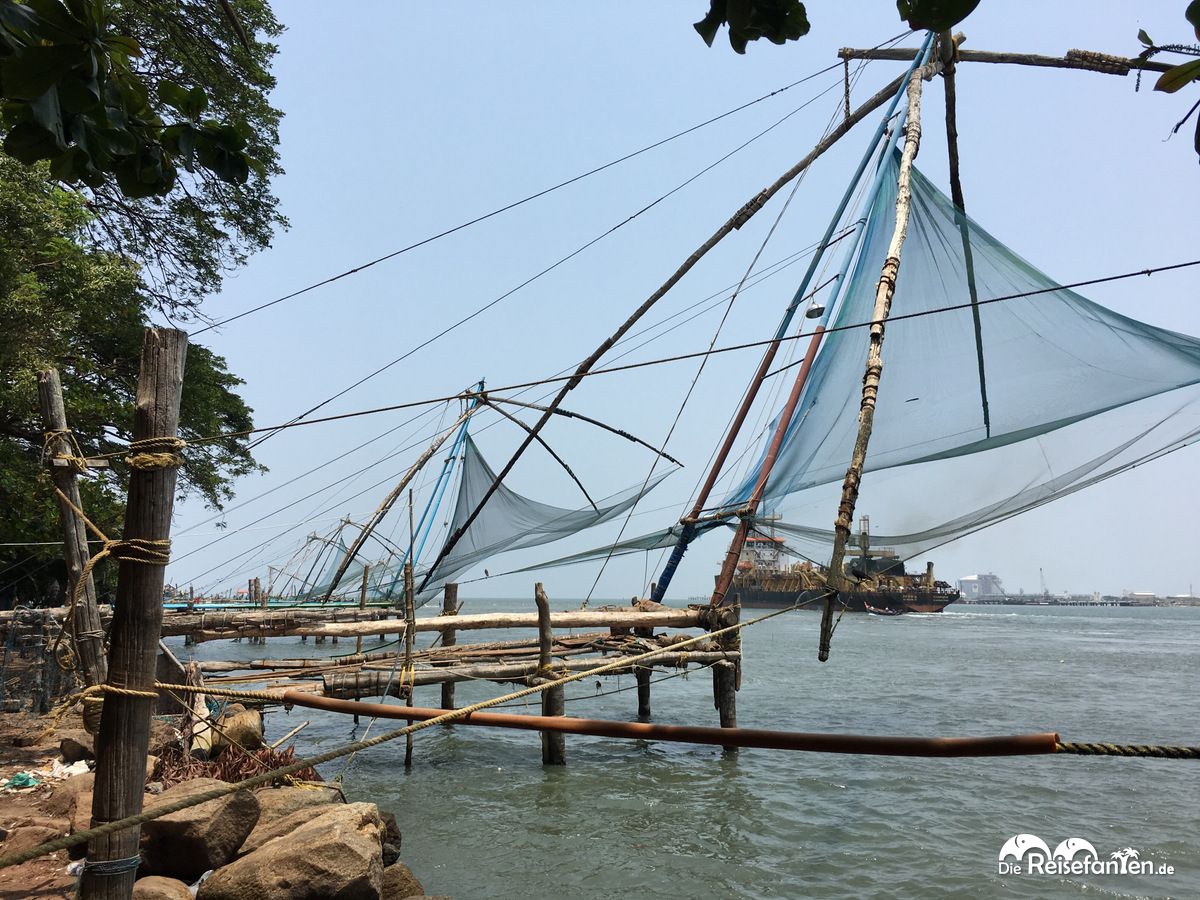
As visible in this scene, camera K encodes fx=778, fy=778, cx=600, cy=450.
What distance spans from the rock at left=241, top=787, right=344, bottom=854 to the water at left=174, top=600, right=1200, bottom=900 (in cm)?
103

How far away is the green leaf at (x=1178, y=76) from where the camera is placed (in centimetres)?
156

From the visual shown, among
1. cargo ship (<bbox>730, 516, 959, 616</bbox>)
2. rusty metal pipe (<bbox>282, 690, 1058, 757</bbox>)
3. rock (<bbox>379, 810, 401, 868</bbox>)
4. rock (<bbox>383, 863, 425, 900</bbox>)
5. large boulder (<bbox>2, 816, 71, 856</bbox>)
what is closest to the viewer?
rusty metal pipe (<bbox>282, 690, 1058, 757</bbox>)

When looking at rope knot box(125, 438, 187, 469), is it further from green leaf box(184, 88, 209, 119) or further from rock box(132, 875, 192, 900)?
rock box(132, 875, 192, 900)

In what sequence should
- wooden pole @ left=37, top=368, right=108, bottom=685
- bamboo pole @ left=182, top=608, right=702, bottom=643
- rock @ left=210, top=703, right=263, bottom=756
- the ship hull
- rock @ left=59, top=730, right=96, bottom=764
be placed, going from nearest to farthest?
1. wooden pole @ left=37, top=368, right=108, bottom=685
2. rock @ left=210, top=703, right=263, bottom=756
3. rock @ left=59, top=730, right=96, bottom=764
4. bamboo pole @ left=182, top=608, right=702, bottom=643
5. the ship hull

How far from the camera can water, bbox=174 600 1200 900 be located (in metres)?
6.11

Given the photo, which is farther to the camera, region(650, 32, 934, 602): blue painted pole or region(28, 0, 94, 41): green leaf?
region(650, 32, 934, 602): blue painted pole

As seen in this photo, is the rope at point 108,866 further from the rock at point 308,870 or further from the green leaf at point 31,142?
the green leaf at point 31,142

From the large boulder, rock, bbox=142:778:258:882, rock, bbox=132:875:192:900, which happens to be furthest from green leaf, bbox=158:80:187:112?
the large boulder

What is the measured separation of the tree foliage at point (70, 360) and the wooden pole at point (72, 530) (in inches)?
126

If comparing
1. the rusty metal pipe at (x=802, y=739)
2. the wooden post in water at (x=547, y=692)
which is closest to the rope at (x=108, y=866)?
the rusty metal pipe at (x=802, y=739)

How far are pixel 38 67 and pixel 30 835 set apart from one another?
4.82 metres

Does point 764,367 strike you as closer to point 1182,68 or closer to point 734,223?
point 734,223

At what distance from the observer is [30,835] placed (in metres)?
4.64

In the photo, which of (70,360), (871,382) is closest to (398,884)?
(871,382)
